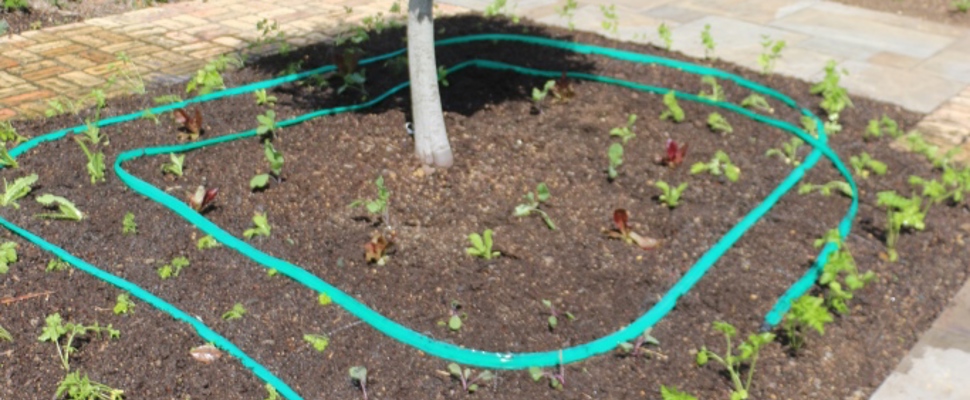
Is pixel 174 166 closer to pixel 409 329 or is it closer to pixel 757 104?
pixel 409 329

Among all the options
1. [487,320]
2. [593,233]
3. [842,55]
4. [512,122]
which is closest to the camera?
[487,320]

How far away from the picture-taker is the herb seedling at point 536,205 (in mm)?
4965

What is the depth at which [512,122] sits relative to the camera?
6.01 meters

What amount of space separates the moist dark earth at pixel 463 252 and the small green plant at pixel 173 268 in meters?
0.04

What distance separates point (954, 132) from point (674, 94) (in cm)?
174

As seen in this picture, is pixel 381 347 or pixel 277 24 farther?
pixel 277 24

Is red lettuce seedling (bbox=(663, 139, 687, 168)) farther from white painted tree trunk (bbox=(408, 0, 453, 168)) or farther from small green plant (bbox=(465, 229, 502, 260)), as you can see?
small green plant (bbox=(465, 229, 502, 260))

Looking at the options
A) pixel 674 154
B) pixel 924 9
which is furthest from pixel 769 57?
pixel 924 9

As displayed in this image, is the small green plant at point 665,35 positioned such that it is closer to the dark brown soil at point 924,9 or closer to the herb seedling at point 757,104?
the herb seedling at point 757,104

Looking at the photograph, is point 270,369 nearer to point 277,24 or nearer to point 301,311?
point 301,311

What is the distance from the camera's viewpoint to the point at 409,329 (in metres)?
4.18

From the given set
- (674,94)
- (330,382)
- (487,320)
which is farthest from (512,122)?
(330,382)

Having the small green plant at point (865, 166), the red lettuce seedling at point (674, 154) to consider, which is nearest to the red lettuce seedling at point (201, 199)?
the red lettuce seedling at point (674, 154)

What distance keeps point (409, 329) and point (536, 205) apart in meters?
1.15
